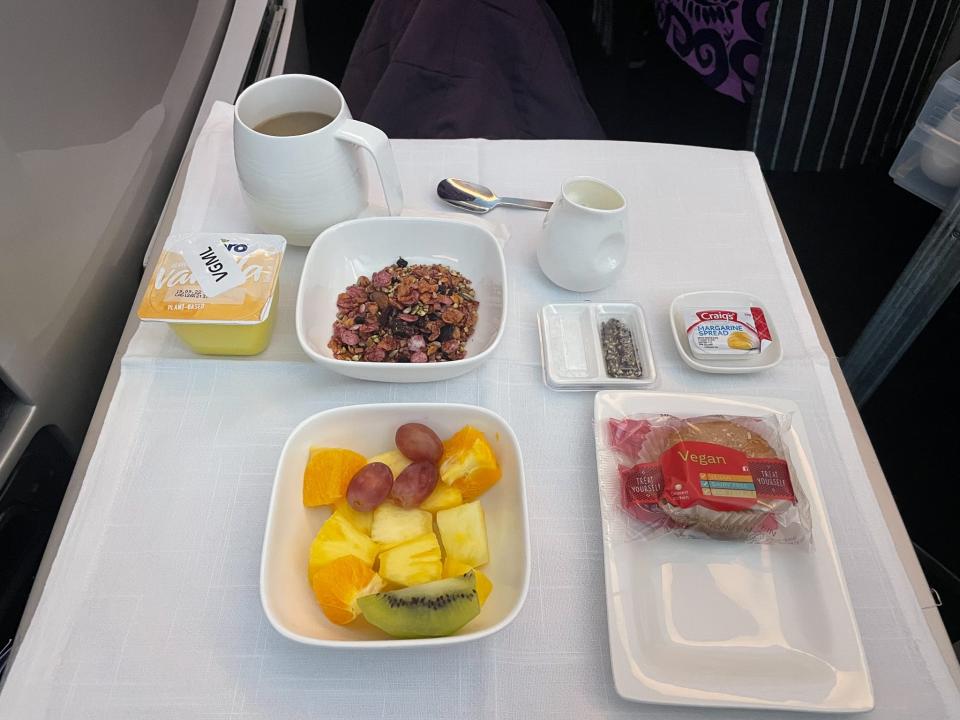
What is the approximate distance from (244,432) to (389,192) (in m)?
0.33

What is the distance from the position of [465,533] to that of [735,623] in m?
0.25

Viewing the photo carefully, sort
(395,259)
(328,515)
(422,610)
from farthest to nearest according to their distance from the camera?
(395,259)
(328,515)
(422,610)

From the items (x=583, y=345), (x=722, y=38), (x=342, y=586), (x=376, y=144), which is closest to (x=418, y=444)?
(x=342, y=586)

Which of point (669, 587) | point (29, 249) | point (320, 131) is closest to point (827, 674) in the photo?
point (669, 587)

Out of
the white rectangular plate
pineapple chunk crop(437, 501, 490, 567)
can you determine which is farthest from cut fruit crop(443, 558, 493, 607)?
the white rectangular plate

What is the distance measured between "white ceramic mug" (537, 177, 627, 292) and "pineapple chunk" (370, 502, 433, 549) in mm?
345

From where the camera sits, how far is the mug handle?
2.22 ft

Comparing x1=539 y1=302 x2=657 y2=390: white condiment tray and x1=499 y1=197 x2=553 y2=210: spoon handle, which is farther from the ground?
x1=499 y1=197 x2=553 y2=210: spoon handle

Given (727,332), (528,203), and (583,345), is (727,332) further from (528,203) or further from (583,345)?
(528,203)

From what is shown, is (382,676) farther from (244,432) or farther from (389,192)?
(389,192)

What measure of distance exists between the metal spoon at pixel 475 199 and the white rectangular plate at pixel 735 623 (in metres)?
0.44

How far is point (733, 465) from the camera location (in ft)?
1.82

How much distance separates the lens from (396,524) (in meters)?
0.54

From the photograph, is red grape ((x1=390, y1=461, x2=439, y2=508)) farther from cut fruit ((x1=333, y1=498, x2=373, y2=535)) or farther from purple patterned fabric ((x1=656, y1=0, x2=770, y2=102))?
purple patterned fabric ((x1=656, y1=0, x2=770, y2=102))
